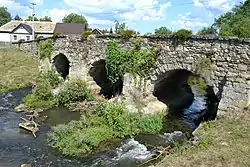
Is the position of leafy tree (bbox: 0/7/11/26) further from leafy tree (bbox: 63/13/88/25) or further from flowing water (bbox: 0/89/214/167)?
flowing water (bbox: 0/89/214/167)

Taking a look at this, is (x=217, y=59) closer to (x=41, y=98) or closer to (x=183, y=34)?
(x=183, y=34)

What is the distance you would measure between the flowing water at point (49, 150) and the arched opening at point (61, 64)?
27.8 feet

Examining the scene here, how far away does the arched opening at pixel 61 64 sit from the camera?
27812 millimetres

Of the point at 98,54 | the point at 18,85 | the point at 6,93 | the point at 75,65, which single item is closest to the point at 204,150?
the point at 98,54

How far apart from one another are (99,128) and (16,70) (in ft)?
61.1

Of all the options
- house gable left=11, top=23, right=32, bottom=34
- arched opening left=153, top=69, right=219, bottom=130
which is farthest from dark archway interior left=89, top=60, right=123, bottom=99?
house gable left=11, top=23, right=32, bottom=34

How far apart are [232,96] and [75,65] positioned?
12.9 m

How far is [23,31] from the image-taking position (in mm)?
61750

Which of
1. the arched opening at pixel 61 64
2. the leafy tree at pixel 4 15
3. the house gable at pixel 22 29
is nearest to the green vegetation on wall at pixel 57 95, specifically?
the arched opening at pixel 61 64

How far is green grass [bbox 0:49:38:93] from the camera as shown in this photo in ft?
94.7

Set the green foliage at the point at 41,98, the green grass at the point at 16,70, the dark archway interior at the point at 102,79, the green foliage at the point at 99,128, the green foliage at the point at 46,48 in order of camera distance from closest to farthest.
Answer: the green foliage at the point at 99,128, the green foliage at the point at 41,98, the dark archway interior at the point at 102,79, the green foliage at the point at 46,48, the green grass at the point at 16,70

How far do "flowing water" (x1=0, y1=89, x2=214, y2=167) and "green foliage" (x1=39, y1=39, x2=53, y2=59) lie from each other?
8564 mm

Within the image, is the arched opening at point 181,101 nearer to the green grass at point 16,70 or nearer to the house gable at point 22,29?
the green grass at point 16,70

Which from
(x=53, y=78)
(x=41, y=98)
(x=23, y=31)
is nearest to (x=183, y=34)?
(x=41, y=98)
